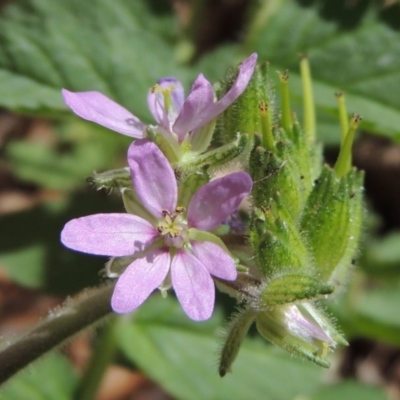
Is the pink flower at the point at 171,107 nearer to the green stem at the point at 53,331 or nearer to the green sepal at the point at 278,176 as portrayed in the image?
the green sepal at the point at 278,176

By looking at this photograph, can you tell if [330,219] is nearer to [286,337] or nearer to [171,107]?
[286,337]

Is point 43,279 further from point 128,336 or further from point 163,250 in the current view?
point 163,250

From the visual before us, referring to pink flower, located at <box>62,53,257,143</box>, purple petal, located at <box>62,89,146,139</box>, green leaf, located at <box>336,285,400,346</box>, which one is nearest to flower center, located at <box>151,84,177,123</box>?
pink flower, located at <box>62,53,257,143</box>

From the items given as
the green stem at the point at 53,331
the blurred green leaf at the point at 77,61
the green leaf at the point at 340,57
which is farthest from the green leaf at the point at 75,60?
the green stem at the point at 53,331

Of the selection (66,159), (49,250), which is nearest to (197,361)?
(49,250)

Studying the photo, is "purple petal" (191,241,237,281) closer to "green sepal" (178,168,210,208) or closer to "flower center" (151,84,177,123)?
"green sepal" (178,168,210,208)

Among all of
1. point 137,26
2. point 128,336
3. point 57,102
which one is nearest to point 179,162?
point 57,102
